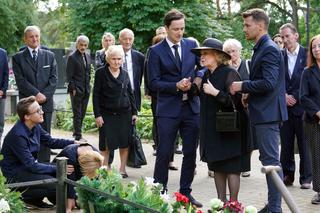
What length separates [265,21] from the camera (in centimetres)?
664

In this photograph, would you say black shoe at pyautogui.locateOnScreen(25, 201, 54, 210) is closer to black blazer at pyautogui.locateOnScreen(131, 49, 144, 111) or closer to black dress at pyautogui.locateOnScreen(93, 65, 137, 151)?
black dress at pyautogui.locateOnScreen(93, 65, 137, 151)

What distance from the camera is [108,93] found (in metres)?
9.23

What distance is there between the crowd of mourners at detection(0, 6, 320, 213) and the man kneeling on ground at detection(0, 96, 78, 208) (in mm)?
11

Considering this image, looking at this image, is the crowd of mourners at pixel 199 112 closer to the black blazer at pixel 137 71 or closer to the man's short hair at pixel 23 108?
the man's short hair at pixel 23 108

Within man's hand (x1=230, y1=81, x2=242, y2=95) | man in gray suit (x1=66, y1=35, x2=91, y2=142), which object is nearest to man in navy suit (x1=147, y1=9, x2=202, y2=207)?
man's hand (x1=230, y1=81, x2=242, y2=95)

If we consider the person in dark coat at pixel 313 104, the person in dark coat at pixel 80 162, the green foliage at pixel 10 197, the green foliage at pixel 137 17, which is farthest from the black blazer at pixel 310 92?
the green foliage at pixel 137 17

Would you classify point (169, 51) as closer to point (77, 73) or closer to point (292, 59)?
point (292, 59)

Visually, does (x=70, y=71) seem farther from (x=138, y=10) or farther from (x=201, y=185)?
(x=138, y=10)

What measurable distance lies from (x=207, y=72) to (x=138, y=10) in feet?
61.8

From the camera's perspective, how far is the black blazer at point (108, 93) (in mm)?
9203

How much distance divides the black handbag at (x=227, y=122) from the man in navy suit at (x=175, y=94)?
33.8 inches

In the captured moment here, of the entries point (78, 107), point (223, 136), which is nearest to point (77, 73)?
point (78, 107)

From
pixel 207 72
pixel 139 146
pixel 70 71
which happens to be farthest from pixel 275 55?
pixel 70 71

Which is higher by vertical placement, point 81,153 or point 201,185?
point 81,153
